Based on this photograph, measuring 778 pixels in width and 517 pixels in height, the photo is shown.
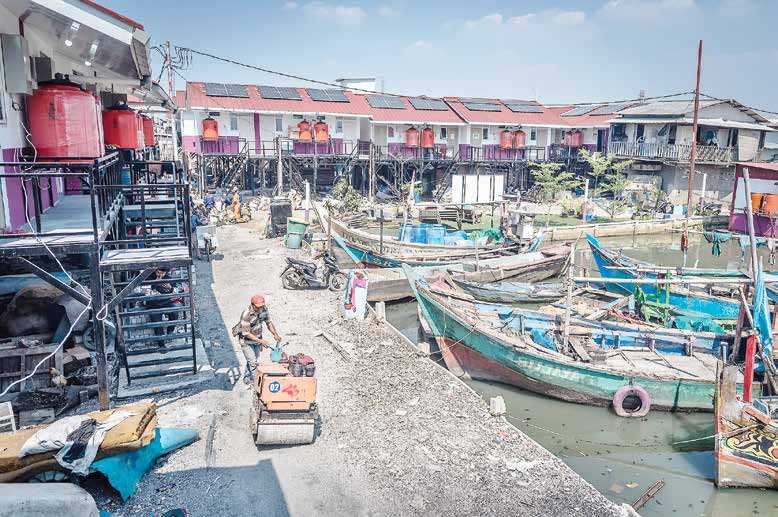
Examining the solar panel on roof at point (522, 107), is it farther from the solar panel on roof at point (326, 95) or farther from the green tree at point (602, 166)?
the solar panel on roof at point (326, 95)

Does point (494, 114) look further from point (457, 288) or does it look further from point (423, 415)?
point (423, 415)

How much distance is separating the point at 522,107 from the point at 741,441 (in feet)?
125

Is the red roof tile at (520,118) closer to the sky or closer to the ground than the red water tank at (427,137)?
closer to the sky

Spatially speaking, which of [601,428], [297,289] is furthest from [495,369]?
[297,289]

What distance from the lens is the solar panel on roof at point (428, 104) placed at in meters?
40.0

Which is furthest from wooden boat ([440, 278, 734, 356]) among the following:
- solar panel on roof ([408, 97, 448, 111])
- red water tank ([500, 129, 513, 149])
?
solar panel on roof ([408, 97, 448, 111])

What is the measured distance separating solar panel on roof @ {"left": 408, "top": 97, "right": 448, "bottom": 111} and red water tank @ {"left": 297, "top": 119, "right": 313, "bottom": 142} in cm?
945

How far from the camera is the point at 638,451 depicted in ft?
35.7

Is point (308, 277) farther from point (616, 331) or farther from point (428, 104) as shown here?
point (428, 104)

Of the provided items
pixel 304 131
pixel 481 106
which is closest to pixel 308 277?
pixel 304 131

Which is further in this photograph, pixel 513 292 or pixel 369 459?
pixel 513 292

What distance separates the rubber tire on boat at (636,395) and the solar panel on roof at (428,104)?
3140 centimetres

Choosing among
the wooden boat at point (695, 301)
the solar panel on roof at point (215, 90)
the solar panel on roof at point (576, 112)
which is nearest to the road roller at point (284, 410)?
the wooden boat at point (695, 301)

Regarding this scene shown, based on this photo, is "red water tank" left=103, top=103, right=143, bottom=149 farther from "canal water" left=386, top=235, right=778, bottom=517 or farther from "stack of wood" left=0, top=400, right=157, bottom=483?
"canal water" left=386, top=235, right=778, bottom=517
